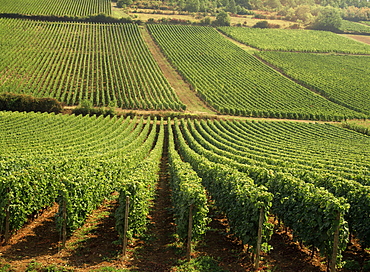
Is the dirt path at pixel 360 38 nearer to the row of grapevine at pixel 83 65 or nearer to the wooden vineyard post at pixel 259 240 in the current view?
the row of grapevine at pixel 83 65

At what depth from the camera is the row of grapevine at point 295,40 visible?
121 meters

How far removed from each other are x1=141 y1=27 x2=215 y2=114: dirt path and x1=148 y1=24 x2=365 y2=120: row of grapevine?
1.75m

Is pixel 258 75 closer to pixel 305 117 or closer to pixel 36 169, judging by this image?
pixel 305 117

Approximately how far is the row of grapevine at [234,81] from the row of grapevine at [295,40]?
28.5 ft

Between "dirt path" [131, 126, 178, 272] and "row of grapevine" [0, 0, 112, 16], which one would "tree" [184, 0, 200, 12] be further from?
"dirt path" [131, 126, 178, 272]

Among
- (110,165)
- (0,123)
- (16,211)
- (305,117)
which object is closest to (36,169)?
(16,211)

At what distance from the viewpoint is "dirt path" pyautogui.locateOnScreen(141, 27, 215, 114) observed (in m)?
73.7

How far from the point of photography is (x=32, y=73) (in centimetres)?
8275

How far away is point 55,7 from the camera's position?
13662 centimetres

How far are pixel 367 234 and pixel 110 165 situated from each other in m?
14.6

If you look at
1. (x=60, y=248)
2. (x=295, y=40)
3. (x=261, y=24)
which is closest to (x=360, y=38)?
(x=295, y=40)

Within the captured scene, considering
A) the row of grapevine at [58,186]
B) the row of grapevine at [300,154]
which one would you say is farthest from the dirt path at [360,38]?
the row of grapevine at [58,186]

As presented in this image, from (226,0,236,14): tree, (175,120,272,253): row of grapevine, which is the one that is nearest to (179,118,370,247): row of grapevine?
(175,120,272,253): row of grapevine

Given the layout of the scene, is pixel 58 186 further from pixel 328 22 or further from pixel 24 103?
pixel 328 22
